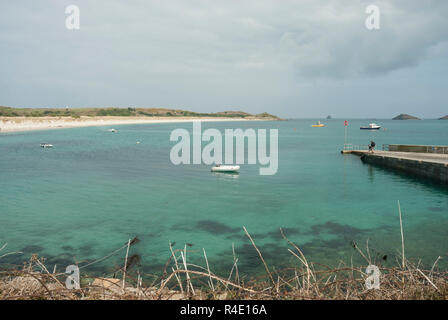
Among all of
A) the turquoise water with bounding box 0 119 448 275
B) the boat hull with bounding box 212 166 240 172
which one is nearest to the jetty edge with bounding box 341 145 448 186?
the turquoise water with bounding box 0 119 448 275

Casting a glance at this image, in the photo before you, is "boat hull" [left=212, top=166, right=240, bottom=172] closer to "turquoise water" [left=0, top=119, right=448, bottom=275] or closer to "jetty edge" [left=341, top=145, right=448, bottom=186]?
"turquoise water" [left=0, top=119, right=448, bottom=275]

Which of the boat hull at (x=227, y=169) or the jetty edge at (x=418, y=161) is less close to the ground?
the jetty edge at (x=418, y=161)

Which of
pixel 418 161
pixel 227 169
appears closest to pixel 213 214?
pixel 227 169

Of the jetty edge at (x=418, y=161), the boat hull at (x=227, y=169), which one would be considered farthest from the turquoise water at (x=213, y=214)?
the jetty edge at (x=418, y=161)

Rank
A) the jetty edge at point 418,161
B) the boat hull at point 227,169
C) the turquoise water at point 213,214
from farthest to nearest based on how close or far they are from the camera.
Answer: the boat hull at point 227,169, the jetty edge at point 418,161, the turquoise water at point 213,214

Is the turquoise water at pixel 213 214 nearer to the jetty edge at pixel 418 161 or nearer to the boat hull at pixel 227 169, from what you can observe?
the boat hull at pixel 227 169

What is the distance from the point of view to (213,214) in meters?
21.4

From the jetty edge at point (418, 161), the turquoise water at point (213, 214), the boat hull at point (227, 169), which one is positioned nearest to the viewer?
the turquoise water at point (213, 214)

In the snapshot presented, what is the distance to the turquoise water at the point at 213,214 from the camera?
14.8m

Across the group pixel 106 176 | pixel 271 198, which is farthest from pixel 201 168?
pixel 271 198

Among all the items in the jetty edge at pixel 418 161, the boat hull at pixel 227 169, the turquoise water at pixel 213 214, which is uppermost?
the jetty edge at pixel 418 161

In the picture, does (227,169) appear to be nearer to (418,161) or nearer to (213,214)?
(213,214)

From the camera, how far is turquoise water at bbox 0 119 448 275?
14.8 metres
